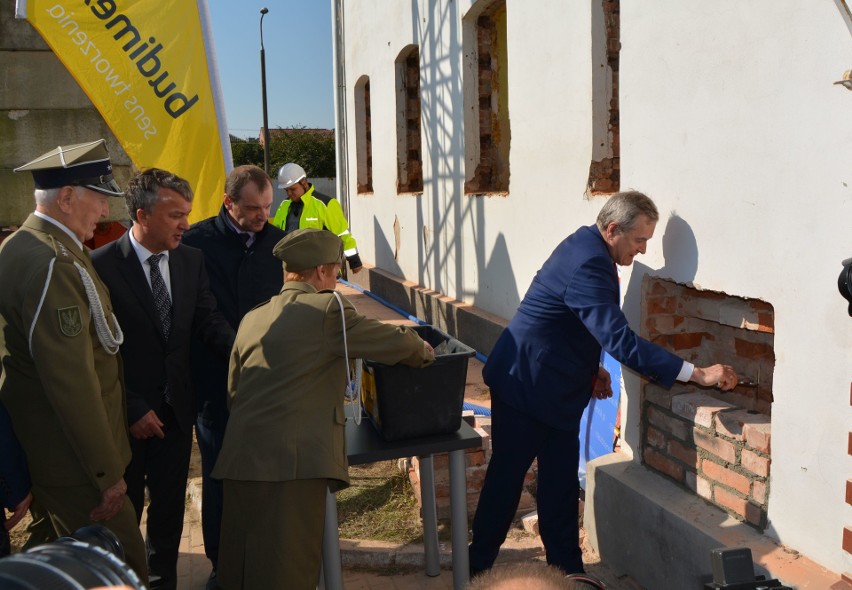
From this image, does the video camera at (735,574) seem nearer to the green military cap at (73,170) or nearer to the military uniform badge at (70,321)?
the military uniform badge at (70,321)

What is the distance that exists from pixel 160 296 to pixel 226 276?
496 mm

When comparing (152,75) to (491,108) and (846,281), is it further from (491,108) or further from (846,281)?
(846,281)

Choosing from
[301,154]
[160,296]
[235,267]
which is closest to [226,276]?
[235,267]

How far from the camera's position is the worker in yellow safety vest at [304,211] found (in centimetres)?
772

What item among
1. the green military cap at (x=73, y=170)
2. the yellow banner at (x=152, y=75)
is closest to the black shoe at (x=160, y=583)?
the green military cap at (x=73, y=170)

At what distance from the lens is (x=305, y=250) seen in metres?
2.86

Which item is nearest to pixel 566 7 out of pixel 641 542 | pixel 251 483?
pixel 641 542

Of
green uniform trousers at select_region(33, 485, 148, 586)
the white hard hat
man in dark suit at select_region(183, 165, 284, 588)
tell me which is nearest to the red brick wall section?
man in dark suit at select_region(183, 165, 284, 588)

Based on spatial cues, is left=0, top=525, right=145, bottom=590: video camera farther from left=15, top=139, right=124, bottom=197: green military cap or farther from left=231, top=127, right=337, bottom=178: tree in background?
left=231, top=127, right=337, bottom=178: tree in background

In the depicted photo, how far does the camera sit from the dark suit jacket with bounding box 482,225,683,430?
10.5ft

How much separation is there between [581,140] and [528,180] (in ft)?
3.22

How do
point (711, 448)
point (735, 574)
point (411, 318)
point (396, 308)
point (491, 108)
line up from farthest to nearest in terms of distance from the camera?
point (396, 308)
point (411, 318)
point (491, 108)
point (711, 448)
point (735, 574)

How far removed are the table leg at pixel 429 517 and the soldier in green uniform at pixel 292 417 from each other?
0.92 m

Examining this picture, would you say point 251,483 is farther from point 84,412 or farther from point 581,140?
point 581,140
